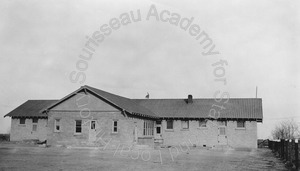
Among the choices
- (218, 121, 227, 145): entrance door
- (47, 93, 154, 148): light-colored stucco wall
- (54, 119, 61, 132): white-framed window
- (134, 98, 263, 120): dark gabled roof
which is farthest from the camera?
(134, 98, 263, 120): dark gabled roof

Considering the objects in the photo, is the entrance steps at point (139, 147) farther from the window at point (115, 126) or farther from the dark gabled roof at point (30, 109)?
the dark gabled roof at point (30, 109)

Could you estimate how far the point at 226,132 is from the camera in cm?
3691

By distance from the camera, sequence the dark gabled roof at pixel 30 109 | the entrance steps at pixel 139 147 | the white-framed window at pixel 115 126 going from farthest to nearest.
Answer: the dark gabled roof at pixel 30 109, the white-framed window at pixel 115 126, the entrance steps at pixel 139 147

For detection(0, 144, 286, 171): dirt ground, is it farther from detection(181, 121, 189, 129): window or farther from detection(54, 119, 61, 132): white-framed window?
detection(181, 121, 189, 129): window

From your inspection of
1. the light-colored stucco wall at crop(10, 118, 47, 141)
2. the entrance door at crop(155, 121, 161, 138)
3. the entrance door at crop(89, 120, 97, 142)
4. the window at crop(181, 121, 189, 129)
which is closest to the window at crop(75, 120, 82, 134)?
the entrance door at crop(89, 120, 97, 142)

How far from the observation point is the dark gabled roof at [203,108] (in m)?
37.2

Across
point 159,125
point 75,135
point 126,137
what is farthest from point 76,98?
point 159,125

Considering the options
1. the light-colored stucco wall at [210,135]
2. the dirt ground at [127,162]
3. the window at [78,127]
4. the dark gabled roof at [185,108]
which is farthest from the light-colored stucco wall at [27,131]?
the dirt ground at [127,162]

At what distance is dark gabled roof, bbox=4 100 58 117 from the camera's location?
4238 cm

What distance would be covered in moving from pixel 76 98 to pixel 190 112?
13659mm

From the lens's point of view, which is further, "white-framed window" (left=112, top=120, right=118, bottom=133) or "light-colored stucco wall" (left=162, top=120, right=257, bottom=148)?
"light-colored stucco wall" (left=162, top=120, right=257, bottom=148)

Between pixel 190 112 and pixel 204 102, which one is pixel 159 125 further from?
pixel 204 102

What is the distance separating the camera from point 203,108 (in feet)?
130

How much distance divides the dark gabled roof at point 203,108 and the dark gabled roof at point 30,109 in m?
12.9
